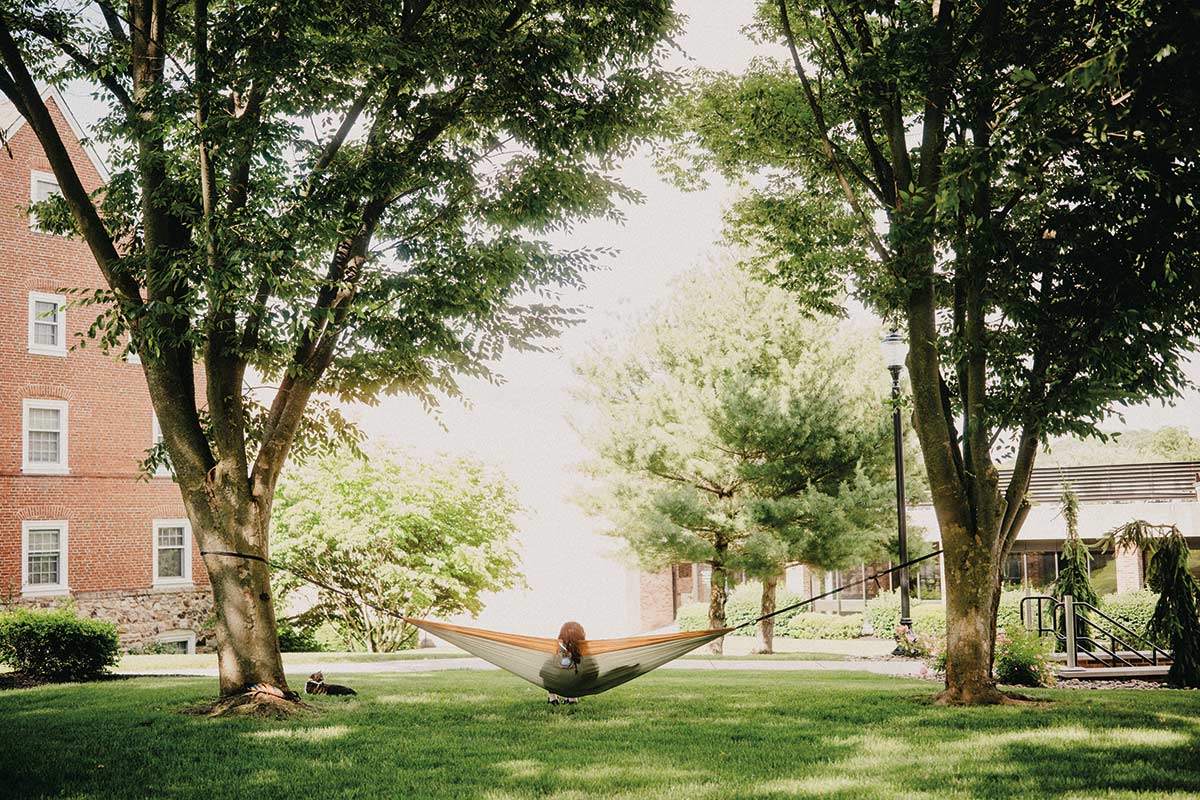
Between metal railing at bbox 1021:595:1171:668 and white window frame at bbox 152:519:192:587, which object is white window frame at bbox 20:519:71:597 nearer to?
white window frame at bbox 152:519:192:587

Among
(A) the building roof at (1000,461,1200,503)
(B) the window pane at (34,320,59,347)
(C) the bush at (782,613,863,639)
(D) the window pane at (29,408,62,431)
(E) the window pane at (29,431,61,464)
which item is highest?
(B) the window pane at (34,320,59,347)

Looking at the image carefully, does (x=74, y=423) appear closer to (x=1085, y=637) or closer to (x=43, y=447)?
(x=43, y=447)

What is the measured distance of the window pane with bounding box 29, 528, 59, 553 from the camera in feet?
71.1

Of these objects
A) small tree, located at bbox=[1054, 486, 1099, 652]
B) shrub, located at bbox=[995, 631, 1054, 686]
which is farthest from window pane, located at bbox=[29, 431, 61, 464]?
small tree, located at bbox=[1054, 486, 1099, 652]

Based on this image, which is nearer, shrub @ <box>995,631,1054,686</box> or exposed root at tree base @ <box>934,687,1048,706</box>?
exposed root at tree base @ <box>934,687,1048,706</box>

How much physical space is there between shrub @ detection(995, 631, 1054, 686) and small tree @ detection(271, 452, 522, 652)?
14.3 metres

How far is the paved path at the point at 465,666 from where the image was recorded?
46.9ft

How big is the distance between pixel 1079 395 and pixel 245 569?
7.52 m

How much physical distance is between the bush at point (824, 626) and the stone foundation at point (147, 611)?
15295 mm

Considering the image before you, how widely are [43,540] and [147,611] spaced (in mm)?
2960

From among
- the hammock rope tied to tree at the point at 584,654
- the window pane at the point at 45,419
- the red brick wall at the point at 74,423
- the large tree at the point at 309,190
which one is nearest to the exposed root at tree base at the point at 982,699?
the hammock rope tied to tree at the point at 584,654

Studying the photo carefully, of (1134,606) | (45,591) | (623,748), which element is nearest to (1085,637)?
(1134,606)

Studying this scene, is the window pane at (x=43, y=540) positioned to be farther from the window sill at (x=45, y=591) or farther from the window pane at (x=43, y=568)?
the window sill at (x=45, y=591)

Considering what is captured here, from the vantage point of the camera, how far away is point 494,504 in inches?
982
